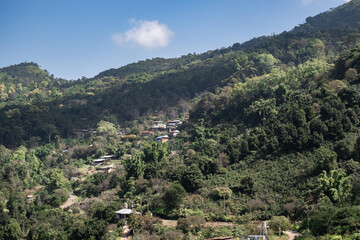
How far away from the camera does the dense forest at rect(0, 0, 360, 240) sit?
19.9 metres

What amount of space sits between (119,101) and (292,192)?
5402cm

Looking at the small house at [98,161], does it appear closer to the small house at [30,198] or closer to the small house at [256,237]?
the small house at [30,198]

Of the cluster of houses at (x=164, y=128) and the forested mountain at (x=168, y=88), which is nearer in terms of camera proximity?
the cluster of houses at (x=164, y=128)

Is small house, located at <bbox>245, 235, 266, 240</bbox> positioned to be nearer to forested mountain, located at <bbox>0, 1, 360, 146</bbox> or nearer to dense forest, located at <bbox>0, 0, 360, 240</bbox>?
dense forest, located at <bbox>0, 0, 360, 240</bbox>

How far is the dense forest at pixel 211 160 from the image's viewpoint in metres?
19.9

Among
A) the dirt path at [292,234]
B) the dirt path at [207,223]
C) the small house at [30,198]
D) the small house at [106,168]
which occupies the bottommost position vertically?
the small house at [30,198]

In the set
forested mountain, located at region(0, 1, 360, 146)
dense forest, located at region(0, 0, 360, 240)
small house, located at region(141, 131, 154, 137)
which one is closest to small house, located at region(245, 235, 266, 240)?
dense forest, located at region(0, 0, 360, 240)

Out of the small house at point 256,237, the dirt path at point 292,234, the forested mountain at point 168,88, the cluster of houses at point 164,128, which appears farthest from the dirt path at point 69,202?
the forested mountain at point 168,88

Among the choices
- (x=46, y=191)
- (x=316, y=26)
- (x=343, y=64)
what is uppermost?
(x=316, y=26)

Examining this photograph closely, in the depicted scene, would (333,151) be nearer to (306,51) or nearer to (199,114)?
(199,114)

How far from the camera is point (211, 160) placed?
27281 millimetres

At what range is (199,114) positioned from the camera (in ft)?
152

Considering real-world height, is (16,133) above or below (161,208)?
above

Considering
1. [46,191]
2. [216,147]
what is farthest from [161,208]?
[46,191]
